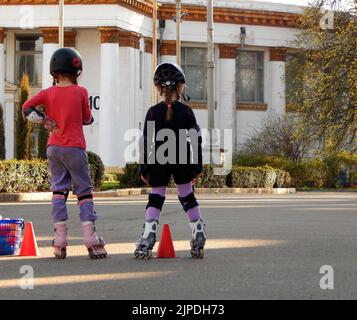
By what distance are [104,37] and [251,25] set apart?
10.7 m

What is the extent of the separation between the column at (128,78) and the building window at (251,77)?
332 inches

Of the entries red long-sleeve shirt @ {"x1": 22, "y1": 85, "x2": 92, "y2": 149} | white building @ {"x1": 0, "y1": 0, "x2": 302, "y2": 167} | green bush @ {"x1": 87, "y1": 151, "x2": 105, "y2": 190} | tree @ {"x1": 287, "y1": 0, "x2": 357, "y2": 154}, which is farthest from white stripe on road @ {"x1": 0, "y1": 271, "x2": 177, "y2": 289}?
white building @ {"x1": 0, "y1": 0, "x2": 302, "y2": 167}

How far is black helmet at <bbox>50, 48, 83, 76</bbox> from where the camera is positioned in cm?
1219

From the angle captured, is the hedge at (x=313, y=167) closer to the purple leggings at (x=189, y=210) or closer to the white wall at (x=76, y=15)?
the white wall at (x=76, y=15)

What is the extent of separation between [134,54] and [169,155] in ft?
137

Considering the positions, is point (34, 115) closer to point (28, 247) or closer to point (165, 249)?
point (28, 247)

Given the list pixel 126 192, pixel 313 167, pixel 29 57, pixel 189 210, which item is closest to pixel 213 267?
pixel 189 210

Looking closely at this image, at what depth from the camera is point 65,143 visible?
1204 cm

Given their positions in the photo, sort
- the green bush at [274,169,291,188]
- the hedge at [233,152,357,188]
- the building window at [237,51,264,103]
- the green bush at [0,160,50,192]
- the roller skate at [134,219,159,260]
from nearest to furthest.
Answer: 1. the roller skate at [134,219,159,260]
2. the green bush at [0,160,50,192]
3. the green bush at [274,169,291,188]
4. the hedge at [233,152,357,188]
5. the building window at [237,51,264,103]

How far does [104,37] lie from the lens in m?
51.3

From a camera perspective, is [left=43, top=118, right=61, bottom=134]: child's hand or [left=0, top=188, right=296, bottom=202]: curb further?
[left=0, top=188, right=296, bottom=202]: curb

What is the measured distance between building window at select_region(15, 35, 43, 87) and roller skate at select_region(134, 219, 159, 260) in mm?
43290

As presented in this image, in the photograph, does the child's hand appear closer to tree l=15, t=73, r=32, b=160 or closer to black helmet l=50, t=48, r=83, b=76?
black helmet l=50, t=48, r=83, b=76

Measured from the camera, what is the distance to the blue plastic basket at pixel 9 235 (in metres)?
12.2
